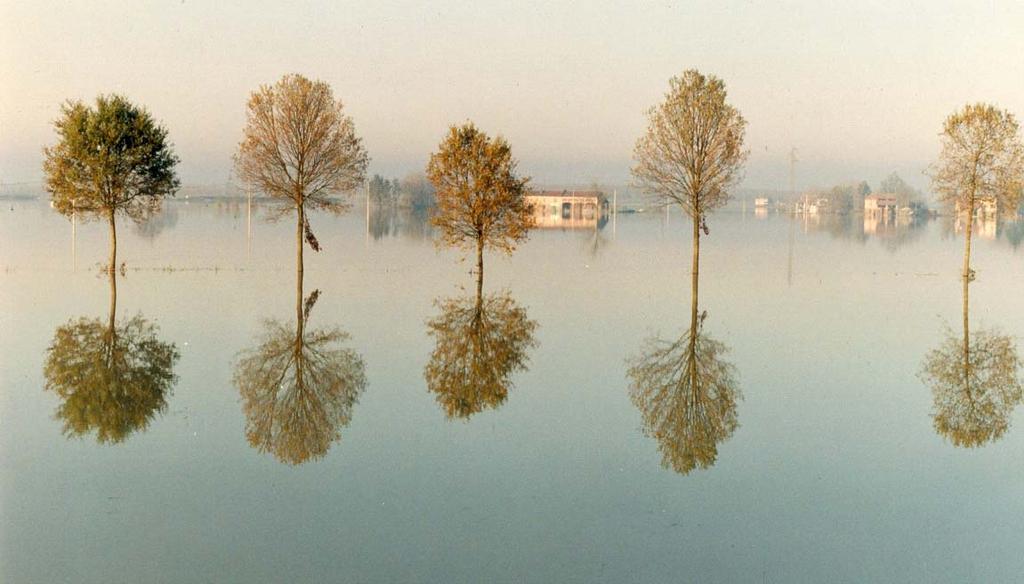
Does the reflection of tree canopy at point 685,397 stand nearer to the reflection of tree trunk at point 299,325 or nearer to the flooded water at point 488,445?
the flooded water at point 488,445

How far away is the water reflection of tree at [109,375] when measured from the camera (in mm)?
19436

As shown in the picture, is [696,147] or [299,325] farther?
[696,147]

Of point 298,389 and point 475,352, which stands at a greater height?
point 475,352

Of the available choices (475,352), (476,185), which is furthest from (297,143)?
(475,352)

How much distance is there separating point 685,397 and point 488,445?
6725 millimetres

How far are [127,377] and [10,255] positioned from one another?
50111mm

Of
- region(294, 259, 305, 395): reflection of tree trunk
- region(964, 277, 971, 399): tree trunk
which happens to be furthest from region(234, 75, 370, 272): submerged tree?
region(964, 277, 971, 399): tree trunk

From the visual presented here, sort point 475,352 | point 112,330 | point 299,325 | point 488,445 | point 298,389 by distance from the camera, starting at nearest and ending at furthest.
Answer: point 488,445 → point 298,389 → point 475,352 → point 112,330 → point 299,325

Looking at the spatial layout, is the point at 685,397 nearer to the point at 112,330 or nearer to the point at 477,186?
the point at 112,330

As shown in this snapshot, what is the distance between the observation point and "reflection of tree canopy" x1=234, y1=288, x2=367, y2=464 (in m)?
18.2

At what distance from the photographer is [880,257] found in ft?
258

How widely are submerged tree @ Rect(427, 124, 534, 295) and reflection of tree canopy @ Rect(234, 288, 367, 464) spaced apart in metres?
20.2

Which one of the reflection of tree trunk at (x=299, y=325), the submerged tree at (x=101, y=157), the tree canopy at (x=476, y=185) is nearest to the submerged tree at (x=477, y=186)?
the tree canopy at (x=476, y=185)

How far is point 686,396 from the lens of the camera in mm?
22703
